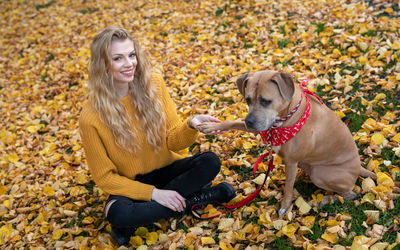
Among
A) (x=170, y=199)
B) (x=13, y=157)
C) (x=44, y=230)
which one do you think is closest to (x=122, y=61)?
(x=170, y=199)

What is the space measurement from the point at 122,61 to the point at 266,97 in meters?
1.44

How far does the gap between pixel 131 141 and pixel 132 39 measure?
1.05m

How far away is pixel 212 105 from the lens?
16.9ft

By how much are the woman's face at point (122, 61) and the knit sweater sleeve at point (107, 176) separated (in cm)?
58

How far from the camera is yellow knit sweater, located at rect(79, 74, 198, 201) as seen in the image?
10.8 feet

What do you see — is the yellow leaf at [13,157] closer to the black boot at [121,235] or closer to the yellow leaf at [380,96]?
the black boot at [121,235]

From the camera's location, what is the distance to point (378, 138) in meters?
3.77

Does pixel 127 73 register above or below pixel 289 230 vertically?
above

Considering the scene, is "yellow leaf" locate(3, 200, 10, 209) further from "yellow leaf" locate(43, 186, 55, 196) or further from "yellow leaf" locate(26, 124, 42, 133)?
"yellow leaf" locate(26, 124, 42, 133)

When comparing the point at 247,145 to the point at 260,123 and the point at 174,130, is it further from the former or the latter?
the point at 260,123

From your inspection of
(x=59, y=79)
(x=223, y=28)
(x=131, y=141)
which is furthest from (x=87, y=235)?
(x=223, y=28)

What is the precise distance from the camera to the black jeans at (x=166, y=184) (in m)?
3.25

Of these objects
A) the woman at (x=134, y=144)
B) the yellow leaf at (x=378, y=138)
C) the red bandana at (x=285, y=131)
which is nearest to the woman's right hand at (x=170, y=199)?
the woman at (x=134, y=144)

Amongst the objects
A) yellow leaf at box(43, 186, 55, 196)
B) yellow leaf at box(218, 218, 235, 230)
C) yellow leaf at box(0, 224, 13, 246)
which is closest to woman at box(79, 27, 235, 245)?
yellow leaf at box(218, 218, 235, 230)
